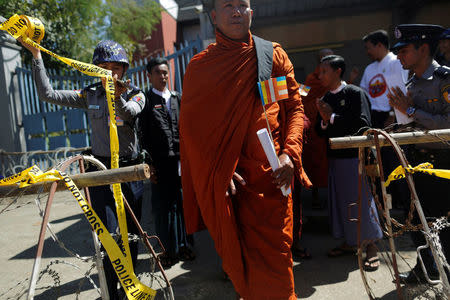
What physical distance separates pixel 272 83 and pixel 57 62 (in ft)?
31.1

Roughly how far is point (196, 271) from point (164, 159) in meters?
1.15

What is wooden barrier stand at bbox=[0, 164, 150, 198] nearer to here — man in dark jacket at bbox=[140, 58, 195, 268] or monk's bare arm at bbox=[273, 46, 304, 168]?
monk's bare arm at bbox=[273, 46, 304, 168]

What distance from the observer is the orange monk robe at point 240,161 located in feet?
6.95

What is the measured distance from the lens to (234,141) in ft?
7.10

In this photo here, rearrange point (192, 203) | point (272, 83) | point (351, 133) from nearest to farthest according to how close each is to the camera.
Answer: point (272, 83)
point (192, 203)
point (351, 133)

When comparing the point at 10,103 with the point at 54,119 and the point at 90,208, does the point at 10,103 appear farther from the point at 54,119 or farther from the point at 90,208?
the point at 90,208

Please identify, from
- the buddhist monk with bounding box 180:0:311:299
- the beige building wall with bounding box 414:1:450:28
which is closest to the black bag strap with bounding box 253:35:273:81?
the buddhist monk with bounding box 180:0:311:299

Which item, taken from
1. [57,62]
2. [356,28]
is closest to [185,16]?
[57,62]

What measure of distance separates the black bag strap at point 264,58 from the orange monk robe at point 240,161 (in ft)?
0.15

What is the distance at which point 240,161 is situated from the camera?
225cm

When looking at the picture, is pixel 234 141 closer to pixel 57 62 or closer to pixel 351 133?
pixel 351 133

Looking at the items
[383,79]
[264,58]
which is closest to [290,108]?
[264,58]

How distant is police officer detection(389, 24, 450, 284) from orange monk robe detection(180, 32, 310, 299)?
93 cm

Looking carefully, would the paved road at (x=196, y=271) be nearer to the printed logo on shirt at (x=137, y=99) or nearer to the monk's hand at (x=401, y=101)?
the printed logo on shirt at (x=137, y=99)
